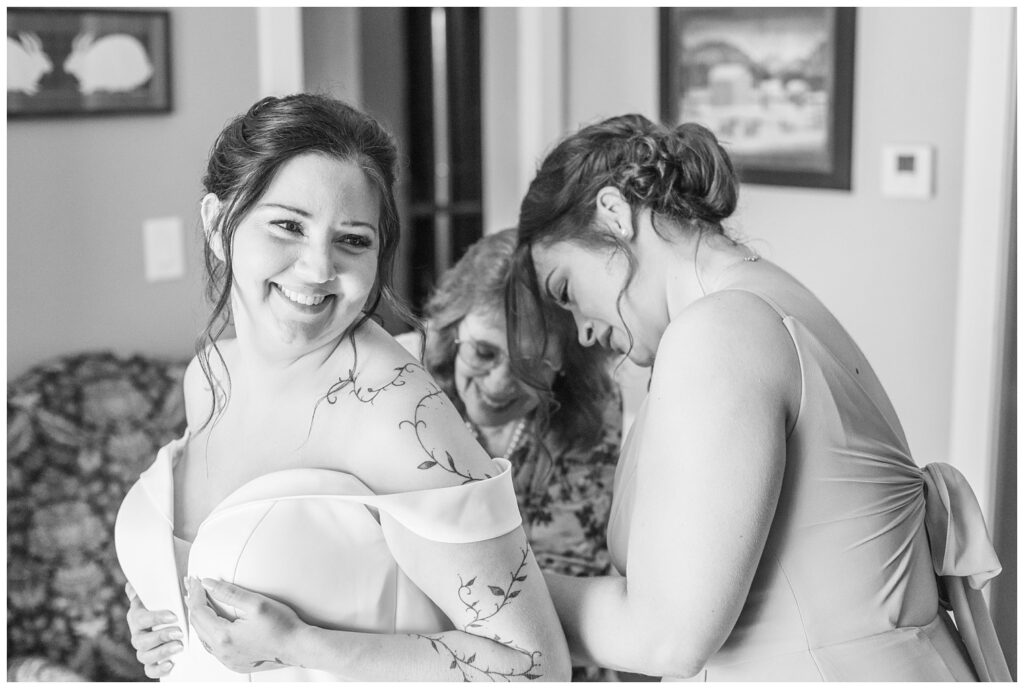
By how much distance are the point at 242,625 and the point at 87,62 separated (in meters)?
2.09

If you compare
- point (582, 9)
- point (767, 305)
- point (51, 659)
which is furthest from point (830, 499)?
point (582, 9)

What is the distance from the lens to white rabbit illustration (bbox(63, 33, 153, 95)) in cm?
284

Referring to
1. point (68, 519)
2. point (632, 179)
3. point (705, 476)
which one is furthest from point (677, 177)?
point (68, 519)

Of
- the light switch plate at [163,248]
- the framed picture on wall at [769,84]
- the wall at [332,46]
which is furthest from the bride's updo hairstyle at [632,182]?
the wall at [332,46]

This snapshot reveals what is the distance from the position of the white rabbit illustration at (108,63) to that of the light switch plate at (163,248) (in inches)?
13.8

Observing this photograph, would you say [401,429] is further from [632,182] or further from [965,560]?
[965,560]

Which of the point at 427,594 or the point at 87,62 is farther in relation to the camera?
the point at 87,62

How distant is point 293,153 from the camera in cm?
121

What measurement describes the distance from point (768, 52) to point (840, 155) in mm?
404

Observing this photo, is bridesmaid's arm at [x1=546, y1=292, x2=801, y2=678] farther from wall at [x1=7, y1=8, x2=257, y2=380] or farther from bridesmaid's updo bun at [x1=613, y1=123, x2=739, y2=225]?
wall at [x1=7, y1=8, x2=257, y2=380]

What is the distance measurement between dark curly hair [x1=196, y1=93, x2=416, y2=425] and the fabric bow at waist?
695 millimetres

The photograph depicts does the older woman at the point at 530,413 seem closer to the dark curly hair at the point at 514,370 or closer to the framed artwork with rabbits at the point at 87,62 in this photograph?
the dark curly hair at the point at 514,370

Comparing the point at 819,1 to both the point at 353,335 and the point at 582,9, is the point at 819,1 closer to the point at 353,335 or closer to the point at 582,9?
the point at 582,9

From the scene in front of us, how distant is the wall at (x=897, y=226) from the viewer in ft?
9.98
